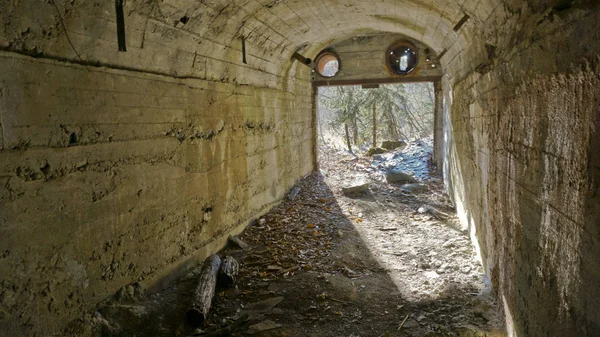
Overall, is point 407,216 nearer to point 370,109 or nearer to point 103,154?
point 103,154

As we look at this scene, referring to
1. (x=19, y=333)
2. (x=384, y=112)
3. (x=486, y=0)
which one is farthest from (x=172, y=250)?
(x=384, y=112)

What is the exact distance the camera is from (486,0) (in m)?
3.89

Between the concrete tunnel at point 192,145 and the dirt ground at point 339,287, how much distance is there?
12.7 inches

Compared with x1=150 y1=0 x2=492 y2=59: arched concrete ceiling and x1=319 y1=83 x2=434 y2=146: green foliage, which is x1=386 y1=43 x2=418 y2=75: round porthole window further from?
x1=319 y1=83 x2=434 y2=146: green foliage

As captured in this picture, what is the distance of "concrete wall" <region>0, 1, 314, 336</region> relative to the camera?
9.87ft

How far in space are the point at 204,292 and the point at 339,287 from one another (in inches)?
67.3

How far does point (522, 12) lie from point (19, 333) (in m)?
4.70

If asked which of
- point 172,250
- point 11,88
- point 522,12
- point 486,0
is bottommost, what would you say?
point 172,250

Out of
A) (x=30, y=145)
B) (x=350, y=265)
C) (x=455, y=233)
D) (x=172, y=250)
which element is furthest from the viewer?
(x=455, y=233)

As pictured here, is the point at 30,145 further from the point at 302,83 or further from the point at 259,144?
the point at 302,83

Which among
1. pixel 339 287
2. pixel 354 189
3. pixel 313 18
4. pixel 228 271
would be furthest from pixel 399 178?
pixel 228 271

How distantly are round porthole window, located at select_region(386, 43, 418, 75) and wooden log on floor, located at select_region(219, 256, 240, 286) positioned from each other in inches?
314

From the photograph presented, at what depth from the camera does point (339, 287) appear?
16.6 feet

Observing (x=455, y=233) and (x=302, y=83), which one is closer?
(x=455, y=233)
